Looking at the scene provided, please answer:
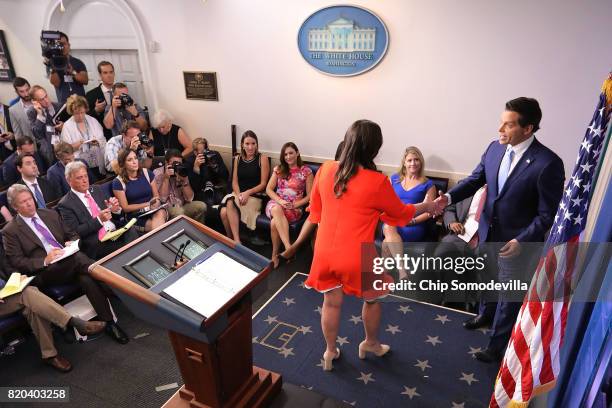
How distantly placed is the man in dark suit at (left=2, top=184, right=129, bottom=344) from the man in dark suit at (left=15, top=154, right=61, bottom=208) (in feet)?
2.09

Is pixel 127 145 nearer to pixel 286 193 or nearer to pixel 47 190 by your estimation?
pixel 47 190

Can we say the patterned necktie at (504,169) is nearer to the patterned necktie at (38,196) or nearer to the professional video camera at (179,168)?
the professional video camera at (179,168)

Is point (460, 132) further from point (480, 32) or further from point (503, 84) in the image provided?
point (480, 32)

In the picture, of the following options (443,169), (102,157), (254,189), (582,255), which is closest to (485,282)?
(443,169)

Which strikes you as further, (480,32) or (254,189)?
(254,189)

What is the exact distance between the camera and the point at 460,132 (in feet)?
13.2

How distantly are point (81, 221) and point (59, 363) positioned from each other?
45.5 inches

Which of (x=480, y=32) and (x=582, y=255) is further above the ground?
(x=480, y=32)

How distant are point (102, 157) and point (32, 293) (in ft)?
7.57

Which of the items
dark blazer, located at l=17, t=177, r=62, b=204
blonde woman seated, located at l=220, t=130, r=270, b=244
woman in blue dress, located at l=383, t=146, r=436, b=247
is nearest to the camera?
woman in blue dress, located at l=383, t=146, r=436, b=247

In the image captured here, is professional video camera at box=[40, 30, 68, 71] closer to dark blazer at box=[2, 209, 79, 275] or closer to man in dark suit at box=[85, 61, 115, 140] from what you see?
man in dark suit at box=[85, 61, 115, 140]

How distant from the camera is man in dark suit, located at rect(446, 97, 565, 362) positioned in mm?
2381

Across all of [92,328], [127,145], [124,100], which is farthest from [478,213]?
[124,100]

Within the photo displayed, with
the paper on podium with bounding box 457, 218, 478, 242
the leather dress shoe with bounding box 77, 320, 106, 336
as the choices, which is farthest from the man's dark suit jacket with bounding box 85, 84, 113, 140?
the paper on podium with bounding box 457, 218, 478, 242
